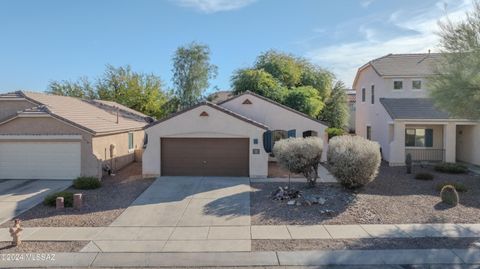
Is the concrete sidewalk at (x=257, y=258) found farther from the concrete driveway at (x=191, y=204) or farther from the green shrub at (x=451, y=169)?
the green shrub at (x=451, y=169)

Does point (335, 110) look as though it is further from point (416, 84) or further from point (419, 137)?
point (419, 137)

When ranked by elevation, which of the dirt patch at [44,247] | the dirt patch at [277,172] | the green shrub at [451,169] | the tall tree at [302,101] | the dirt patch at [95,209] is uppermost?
the tall tree at [302,101]

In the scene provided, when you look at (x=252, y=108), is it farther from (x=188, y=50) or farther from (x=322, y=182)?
(x=188, y=50)

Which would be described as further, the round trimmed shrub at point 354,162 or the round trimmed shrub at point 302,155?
the round trimmed shrub at point 302,155

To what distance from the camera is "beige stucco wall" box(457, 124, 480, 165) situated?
22.5 metres

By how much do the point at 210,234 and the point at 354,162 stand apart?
6386mm

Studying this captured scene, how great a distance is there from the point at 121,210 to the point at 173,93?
2342 cm

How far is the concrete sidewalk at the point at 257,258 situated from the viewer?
782 cm

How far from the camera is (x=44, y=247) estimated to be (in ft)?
29.2

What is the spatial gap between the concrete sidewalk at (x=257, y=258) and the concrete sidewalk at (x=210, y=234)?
1.33 ft

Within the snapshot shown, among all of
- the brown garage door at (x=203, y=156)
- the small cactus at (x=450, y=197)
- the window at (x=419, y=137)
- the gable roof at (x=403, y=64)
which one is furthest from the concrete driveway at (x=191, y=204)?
the gable roof at (x=403, y=64)

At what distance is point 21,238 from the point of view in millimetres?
9445

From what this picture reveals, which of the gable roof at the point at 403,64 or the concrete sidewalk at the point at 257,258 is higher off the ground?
the gable roof at the point at 403,64

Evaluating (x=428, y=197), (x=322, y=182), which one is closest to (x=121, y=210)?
(x=322, y=182)
